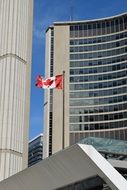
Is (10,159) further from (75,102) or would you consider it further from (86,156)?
(75,102)

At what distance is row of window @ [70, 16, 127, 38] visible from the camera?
5074 inches

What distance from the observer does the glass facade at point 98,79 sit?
406 ft

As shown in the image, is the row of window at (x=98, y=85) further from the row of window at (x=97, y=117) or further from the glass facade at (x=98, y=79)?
the row of window at (x=97, y=117)

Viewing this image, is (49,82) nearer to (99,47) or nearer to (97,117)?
(97,117)

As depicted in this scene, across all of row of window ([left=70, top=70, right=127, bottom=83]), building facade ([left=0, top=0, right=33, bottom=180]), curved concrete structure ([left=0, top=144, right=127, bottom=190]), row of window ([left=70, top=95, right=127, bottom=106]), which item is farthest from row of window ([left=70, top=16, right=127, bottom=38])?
curved concrete structure ([left=0, top=144, right=127, bottom=190])

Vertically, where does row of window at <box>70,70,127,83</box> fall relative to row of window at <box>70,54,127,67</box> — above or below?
below

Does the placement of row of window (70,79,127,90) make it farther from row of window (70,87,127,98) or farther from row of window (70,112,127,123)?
row of window (70,112,127,123)

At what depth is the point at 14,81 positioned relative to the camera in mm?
63656

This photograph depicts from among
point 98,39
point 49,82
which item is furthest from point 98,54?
point 49,82

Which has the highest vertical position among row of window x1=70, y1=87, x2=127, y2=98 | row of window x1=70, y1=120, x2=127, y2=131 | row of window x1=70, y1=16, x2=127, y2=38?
row of window x1=70, y1=16, x2=127, y2=38

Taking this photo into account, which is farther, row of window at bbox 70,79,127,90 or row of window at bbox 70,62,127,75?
row of window at bbox 70,62,127,75

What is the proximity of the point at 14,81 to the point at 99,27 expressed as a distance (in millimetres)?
73512

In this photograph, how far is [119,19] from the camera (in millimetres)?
129125

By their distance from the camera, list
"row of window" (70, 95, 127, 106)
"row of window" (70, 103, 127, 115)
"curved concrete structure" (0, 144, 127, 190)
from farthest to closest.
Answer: "row of window" (70, 95, 127, 106)
"row of window" (70, 103, 127, 115)
"curved concrete structure" (0, 144, 127, 190)
